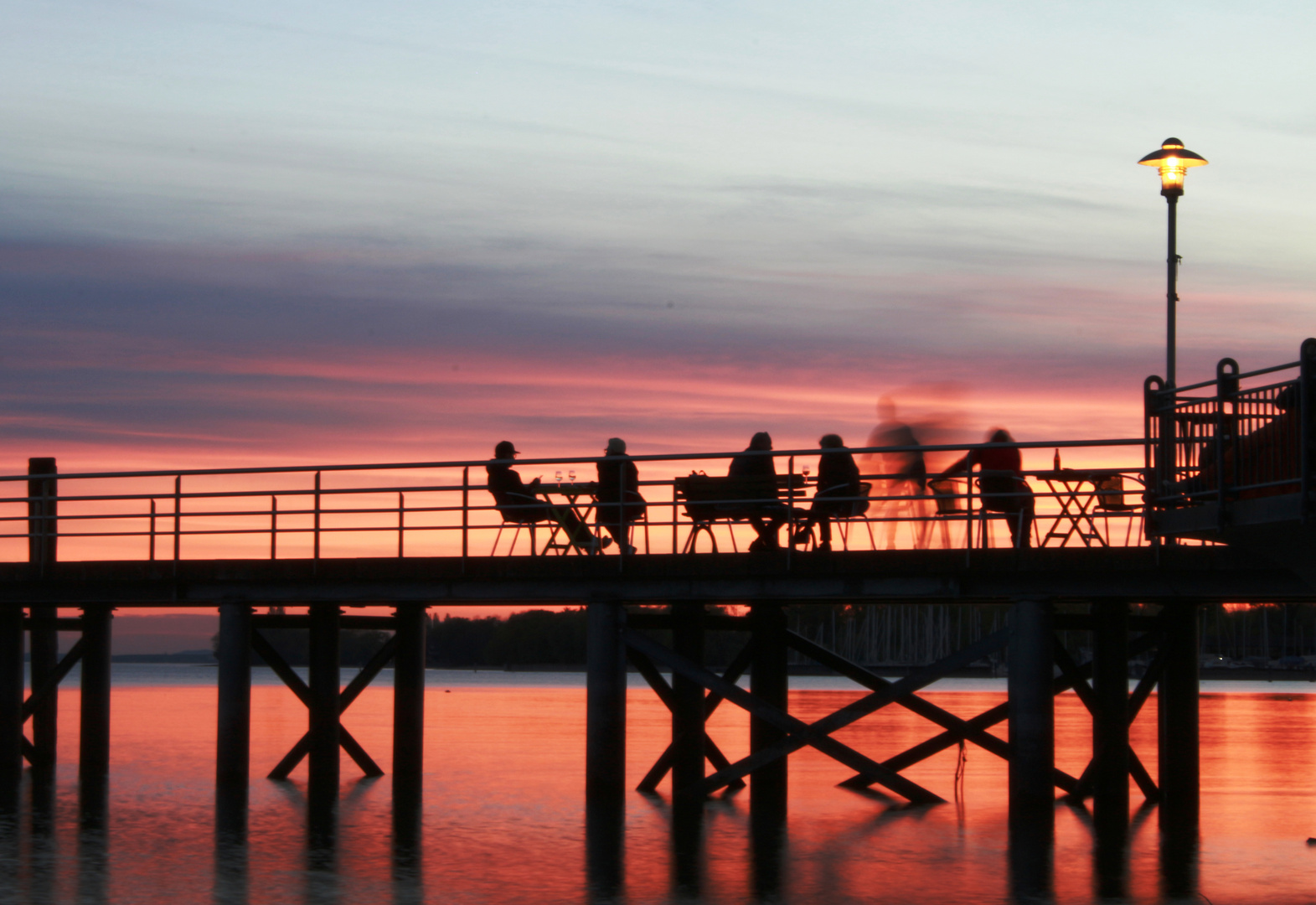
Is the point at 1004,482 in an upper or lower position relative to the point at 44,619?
upper

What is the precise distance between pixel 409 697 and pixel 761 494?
6.32m

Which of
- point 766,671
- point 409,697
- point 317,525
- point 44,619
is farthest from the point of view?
point 44,619

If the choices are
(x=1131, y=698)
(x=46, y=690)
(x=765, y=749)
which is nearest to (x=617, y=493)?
(x=765, y=749)

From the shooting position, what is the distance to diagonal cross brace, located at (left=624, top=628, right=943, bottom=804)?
17.4 meters

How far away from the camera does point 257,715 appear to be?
2356 inches

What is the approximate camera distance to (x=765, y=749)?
1784 centimetres

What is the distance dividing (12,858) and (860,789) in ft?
37.4

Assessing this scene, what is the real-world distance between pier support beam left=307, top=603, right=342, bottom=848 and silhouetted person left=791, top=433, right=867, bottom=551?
21.5 feet

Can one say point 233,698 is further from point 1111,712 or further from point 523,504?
point 1111,712

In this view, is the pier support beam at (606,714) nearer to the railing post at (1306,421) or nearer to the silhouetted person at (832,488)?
the silhouetted person at (832,488)

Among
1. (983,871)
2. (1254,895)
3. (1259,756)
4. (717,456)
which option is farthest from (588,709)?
(1259,756)

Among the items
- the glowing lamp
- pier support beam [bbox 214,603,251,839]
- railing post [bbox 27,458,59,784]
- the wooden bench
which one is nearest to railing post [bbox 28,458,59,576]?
railing post [bbox 27,458,59,784]

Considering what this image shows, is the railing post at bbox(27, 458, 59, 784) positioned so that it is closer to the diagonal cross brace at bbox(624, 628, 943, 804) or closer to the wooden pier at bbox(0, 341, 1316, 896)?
the wooden pier at bbox(0, 341, 1316, 896)

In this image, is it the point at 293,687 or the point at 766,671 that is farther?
the point at 293,687
